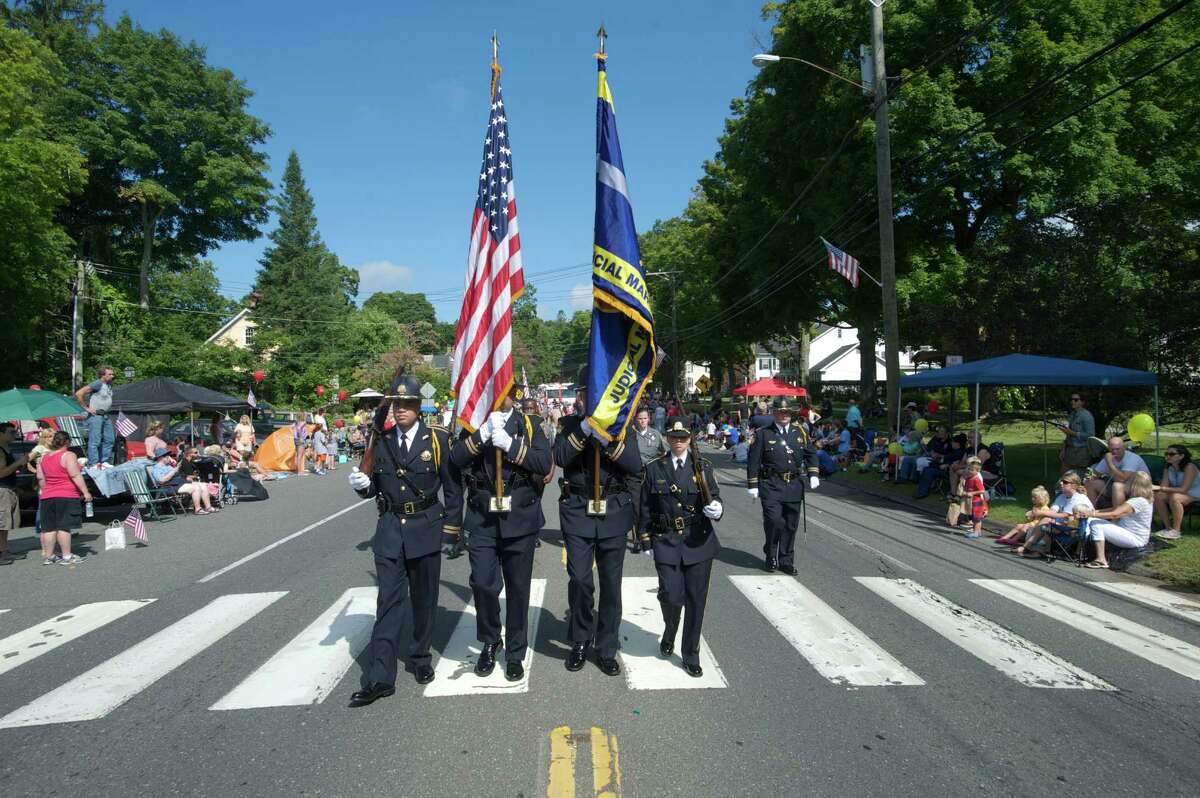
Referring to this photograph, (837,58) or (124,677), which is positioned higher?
(837,58)

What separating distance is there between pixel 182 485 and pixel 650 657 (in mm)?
12162

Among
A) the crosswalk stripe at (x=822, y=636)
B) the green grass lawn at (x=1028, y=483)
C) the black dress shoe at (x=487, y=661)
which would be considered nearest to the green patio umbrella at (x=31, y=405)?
the black dress shoe at (x=487, y=661)

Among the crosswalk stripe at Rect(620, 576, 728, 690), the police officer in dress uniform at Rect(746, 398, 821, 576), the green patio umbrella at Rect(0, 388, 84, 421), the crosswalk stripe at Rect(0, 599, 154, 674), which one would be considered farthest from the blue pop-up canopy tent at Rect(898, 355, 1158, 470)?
the green patio umbrella at Rect(0, 388, 84, 421)

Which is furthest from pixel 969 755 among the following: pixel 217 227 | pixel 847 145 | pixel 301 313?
pixel 301 313

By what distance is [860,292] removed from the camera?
2708 cm

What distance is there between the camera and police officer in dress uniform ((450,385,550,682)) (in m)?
5.33

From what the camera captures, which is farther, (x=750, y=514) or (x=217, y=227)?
(x=217, y=227)

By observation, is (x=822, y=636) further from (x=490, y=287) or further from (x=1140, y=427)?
(x=1140, y=427)

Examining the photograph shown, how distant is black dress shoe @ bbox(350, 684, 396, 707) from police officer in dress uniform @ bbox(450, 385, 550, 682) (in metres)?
0.72

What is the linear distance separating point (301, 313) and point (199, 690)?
59.6m

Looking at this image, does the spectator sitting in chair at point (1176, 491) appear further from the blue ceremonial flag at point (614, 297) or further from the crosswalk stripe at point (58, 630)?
the crosswalk stripe at point (58, 630)

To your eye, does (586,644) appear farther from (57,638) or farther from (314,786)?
(57,638)

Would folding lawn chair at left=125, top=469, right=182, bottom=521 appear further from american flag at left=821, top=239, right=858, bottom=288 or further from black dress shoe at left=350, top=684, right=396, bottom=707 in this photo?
american flag at left=821, top=239, right=858, bottom=288

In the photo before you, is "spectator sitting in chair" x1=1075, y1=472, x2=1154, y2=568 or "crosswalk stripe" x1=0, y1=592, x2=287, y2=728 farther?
"spectator sitting in chair" x1=1075, y1=472, x2=1154, y2=568
